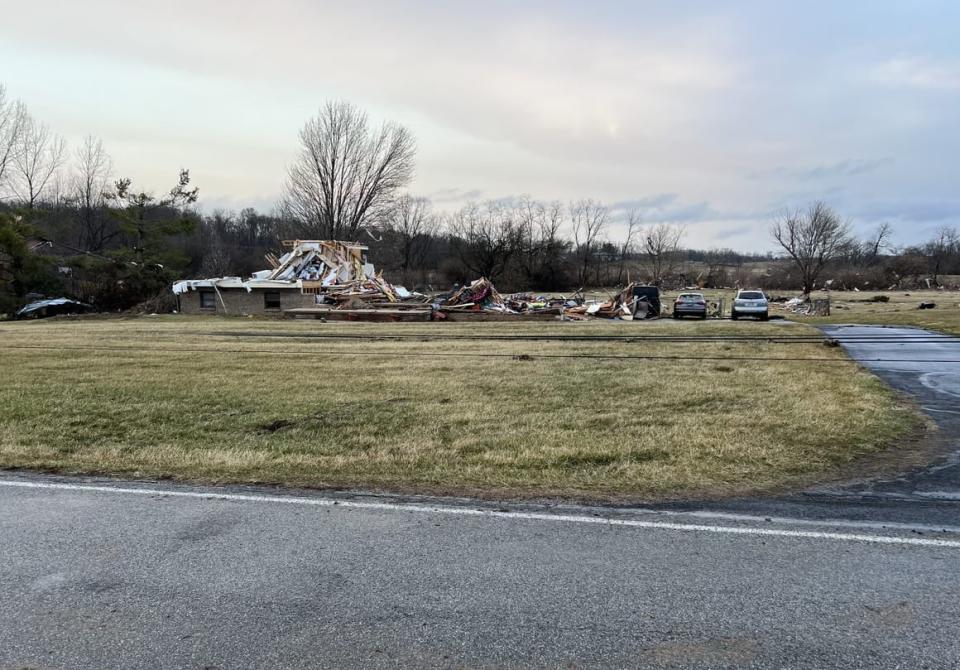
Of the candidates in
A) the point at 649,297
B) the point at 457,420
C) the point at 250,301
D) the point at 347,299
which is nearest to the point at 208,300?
the point at 250,301

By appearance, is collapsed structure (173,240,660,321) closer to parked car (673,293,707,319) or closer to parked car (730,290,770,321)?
parked car (673,293,707,319)

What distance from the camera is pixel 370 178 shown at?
63.7 metres

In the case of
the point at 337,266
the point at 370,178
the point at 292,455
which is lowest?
the point at 292,455

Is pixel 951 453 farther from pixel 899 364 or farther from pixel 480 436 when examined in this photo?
pixel 899 364

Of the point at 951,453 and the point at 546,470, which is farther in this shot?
the point at 951,453

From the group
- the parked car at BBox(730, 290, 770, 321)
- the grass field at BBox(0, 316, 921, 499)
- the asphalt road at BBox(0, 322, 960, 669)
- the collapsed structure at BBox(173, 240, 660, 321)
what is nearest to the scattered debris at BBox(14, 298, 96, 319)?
the collapsed structure at BBox(173, 240, 660, 321)

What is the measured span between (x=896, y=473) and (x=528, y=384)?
6.14 meters

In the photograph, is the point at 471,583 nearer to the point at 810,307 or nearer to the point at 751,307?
the point at 751,307

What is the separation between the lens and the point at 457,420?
8461 millimetres

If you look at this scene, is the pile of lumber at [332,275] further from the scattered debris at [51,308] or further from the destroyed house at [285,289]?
the scattered debris at [51,308]

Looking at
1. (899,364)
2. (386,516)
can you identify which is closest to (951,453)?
(386,516)

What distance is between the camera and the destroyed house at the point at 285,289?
39.8 m

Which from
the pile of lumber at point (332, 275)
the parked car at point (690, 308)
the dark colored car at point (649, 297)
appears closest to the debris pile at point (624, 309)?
the dark colored car at point (649, 297)

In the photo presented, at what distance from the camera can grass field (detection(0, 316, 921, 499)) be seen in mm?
6086
